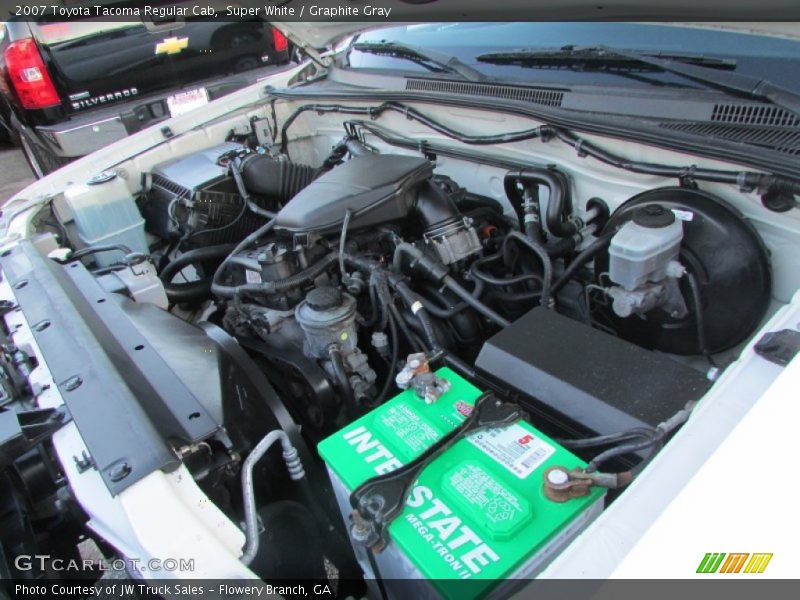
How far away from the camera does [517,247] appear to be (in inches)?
64.3

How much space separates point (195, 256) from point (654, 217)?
1613 mm

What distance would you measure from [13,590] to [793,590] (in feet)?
3.47

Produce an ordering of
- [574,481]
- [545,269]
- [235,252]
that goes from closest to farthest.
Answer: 1. [574,481]
2. [545,269]
3. [235,252]

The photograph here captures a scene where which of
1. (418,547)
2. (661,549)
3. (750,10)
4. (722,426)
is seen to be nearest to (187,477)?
(418,547)

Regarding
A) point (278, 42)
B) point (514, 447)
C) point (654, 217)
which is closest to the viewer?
point (514, 447)

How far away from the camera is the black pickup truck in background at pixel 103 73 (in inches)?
160

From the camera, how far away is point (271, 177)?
2.14 metres

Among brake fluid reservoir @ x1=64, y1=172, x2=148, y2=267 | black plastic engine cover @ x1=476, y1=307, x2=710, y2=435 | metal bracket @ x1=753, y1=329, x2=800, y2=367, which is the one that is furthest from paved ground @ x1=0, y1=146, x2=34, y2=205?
metal bracket @ x1=753, y1=329, x2=800, y2=367

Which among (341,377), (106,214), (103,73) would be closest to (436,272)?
(341,377)

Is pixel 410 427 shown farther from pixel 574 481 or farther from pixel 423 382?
pixel 574 481

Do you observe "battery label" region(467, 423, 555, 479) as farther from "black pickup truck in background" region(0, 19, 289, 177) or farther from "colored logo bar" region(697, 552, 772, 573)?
"black pickup truck in background" region(0, 19, 289, 177)

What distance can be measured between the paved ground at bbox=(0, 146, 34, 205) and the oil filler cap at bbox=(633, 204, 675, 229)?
5.84m

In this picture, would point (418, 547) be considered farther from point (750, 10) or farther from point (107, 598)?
point (750, 10)

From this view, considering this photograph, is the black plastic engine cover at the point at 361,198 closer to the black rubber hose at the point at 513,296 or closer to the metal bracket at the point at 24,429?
the black rubber hose at the point at 513,296
